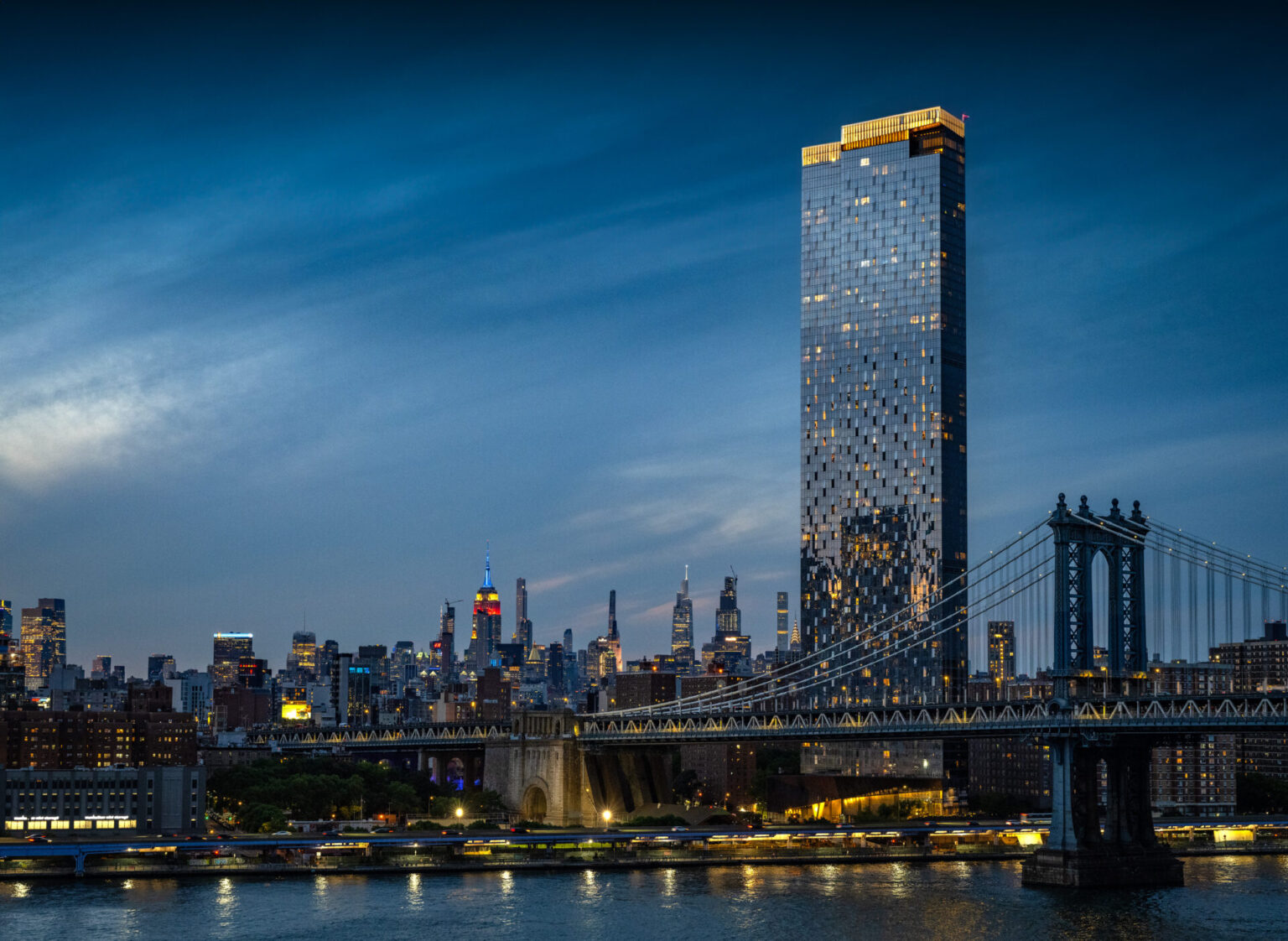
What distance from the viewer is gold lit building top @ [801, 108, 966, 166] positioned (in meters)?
147

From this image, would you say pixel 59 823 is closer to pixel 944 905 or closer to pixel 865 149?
pixel 944 905

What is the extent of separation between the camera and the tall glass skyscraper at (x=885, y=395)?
143125mm

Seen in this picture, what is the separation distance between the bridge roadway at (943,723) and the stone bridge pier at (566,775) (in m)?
1.05

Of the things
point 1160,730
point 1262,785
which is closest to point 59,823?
point 1160,730

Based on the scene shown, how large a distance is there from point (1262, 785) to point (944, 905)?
86.4 m

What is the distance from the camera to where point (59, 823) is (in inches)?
4136

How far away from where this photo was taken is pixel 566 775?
121 metres

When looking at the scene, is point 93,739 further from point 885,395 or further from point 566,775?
point 885,395

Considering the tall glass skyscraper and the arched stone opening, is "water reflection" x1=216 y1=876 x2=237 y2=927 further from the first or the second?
the tall glass skyscraper

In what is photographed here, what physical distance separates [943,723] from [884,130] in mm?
66873

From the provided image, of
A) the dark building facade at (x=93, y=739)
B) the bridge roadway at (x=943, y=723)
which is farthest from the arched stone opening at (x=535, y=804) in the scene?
the dark building facade at (x=93, y=739)

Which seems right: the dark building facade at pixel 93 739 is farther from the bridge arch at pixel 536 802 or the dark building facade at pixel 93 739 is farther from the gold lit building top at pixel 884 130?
the gold lit building top at pixel 884 130

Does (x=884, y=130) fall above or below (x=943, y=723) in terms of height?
above

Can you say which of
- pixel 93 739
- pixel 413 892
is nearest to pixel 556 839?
pixel 413 892
